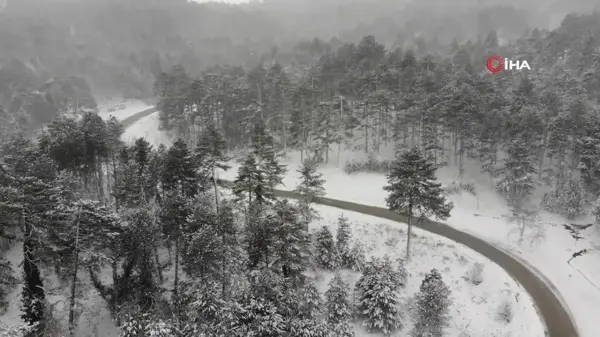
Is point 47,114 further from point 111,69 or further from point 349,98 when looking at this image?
point 349,98

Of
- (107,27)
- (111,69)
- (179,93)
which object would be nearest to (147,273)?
(179,93)

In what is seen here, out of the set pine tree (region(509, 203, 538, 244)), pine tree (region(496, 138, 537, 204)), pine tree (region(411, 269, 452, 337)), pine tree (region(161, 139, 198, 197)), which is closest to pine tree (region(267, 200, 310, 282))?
pine tree (region(411, 269, 452, 337))

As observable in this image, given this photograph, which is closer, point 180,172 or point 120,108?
point 180,172

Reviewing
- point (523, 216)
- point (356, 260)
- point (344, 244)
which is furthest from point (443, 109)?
point (356, 260)

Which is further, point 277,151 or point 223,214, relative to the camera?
point 277,151

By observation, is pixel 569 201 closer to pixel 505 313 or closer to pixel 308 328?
pixel 505 313

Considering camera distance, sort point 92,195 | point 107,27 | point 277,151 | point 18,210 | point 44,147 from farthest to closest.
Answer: point 107,27
point 277,151
point 92,195
point 44,147
point 18,210

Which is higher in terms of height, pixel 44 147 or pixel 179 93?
pixel 179 93
